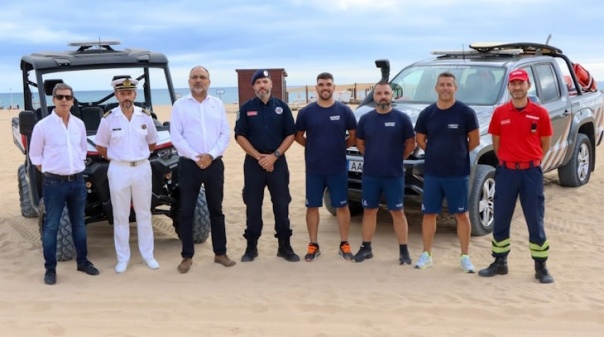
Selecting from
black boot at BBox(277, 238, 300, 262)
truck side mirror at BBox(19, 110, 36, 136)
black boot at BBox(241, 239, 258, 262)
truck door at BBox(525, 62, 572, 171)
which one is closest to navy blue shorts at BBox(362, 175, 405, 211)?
black boot at BBox(277, 238, 300, 262)

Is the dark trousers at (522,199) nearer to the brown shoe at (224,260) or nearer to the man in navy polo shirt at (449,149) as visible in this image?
the man in navy polo shirt at (449,149)

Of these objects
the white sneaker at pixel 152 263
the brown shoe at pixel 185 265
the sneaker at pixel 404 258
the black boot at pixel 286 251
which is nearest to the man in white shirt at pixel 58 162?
the white sneaker at pixel 152 263

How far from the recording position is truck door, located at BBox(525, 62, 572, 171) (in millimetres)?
8406

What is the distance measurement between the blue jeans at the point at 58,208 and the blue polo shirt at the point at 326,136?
215 cm

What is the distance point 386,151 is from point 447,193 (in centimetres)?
68

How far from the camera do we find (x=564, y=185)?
10.0 metres

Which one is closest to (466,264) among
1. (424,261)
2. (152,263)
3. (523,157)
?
(424,261)

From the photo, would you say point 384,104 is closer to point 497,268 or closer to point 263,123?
point 263,123

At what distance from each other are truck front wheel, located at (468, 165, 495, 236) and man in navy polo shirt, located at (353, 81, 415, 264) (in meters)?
0.99

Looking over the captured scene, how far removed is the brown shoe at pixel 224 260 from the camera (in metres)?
6.40

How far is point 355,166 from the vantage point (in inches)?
278

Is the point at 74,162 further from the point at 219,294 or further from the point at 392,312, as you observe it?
the point at 392,312

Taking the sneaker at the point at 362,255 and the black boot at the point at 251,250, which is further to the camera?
the black boot at the point at 251,250

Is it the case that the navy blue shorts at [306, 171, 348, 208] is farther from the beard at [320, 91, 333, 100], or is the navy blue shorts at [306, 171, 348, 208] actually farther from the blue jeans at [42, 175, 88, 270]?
the blue jeans at [42, 175, 88, 270]
